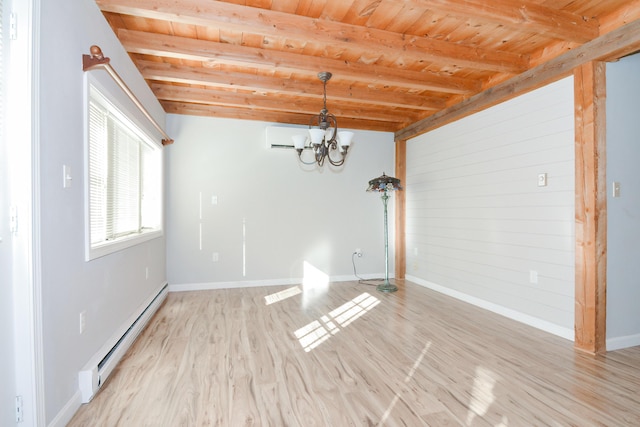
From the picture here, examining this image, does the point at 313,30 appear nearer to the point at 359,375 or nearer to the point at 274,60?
the point at 274,60

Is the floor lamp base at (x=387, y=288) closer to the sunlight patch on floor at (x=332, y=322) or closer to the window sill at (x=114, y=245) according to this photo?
the sunlight patch on floor at (x=332, y=322)

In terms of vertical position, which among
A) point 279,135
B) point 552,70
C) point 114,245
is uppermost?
point 552,70

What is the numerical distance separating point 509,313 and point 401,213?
2.26m

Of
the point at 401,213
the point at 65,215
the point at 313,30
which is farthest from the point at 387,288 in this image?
the point at 65,215

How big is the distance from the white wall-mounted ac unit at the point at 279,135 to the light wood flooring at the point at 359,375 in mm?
2425

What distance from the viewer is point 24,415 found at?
1.43 meters

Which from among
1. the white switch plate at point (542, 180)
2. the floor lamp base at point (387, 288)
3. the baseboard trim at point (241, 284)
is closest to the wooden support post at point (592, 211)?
the white switch plate at point (542, 180)

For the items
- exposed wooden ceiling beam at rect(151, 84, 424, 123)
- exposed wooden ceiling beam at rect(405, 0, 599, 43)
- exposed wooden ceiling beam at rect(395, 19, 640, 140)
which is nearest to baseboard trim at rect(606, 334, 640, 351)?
exposed wooden ceiling beam at rect(395, 19, 640, 140)

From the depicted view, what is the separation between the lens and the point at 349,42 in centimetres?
265

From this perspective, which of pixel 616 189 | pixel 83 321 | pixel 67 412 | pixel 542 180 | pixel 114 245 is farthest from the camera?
pixel 542 180

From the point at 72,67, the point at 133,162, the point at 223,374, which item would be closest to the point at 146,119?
the point at 133,162

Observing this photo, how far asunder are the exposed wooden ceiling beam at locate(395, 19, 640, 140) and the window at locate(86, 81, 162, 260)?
139 inches

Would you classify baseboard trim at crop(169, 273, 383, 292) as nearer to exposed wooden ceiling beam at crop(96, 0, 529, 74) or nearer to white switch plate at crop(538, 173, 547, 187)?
white switch plate at crop(538, 173, 547, 187)

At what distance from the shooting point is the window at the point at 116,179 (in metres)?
2.25
